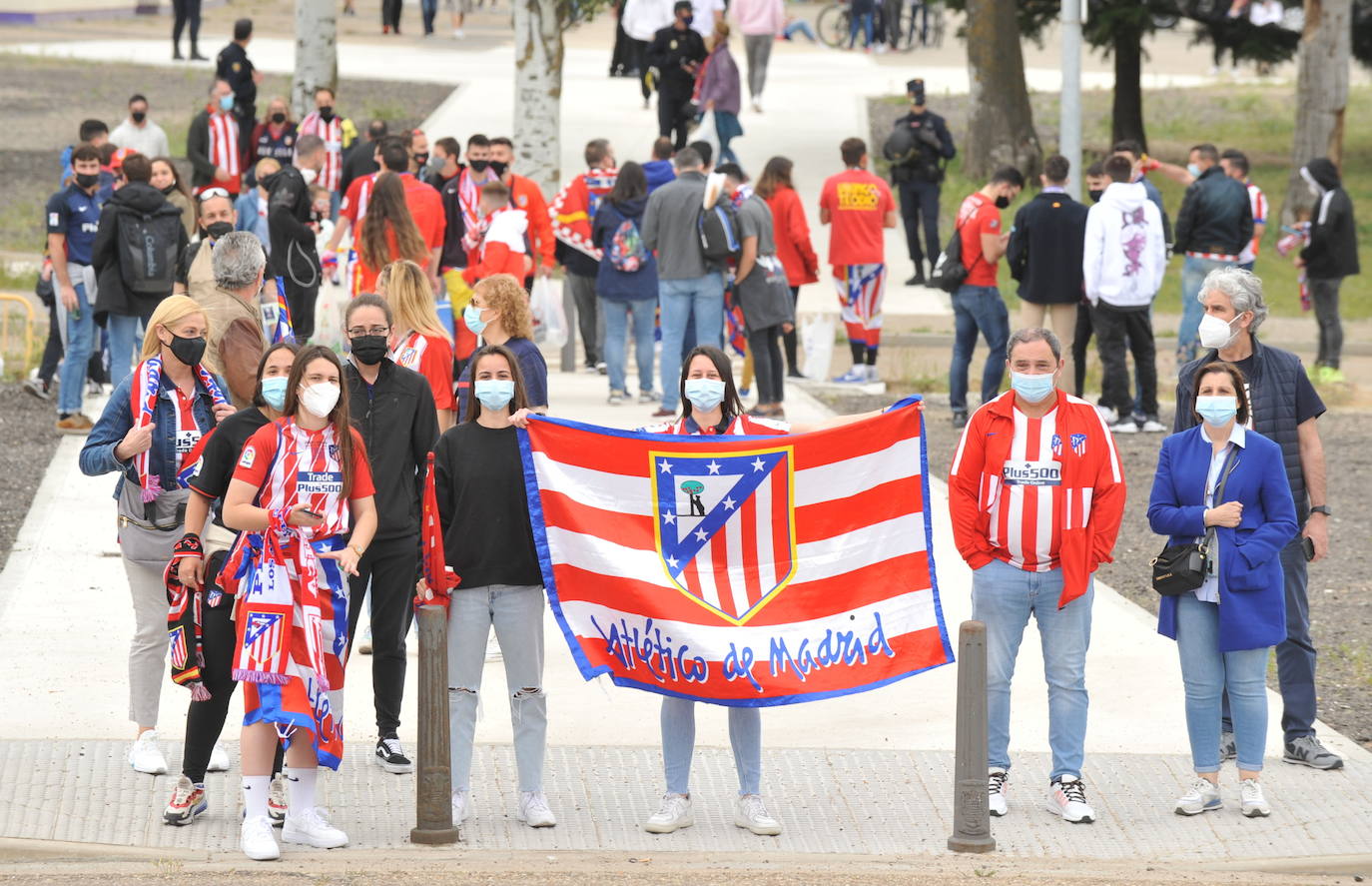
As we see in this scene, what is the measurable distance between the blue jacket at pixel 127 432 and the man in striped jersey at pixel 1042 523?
281 cm

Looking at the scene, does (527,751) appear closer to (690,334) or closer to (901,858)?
(901,858)

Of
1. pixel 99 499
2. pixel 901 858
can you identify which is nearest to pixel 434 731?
pixel 901 858

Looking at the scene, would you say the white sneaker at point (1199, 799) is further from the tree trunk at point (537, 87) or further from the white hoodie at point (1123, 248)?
the tree trunk at point (537, 87)

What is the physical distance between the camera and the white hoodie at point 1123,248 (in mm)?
13984

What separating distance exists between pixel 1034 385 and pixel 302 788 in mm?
2882

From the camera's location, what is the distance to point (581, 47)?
4228 centimetres

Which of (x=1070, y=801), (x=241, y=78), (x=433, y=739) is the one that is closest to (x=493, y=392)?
(x=433, y=739)

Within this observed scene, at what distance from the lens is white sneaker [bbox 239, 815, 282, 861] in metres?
6.44

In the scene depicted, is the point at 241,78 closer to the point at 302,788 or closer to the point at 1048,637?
the point at 302,788

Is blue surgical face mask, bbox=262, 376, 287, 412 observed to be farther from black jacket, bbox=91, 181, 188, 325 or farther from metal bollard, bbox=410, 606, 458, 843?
black jacket, bbox=91, 181, 188, 325

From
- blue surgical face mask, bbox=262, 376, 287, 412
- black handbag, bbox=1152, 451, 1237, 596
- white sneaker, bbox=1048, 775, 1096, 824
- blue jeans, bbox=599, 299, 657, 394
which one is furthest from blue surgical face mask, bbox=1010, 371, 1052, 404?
blue jeans, bbox=599, 299, 657, 394

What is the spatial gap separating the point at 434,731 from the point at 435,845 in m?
0.41

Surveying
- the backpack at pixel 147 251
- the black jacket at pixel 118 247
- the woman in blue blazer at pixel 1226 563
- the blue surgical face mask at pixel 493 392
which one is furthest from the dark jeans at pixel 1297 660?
the backpack at pixel 147 251

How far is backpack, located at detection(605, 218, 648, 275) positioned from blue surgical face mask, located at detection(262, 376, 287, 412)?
7973 mm
